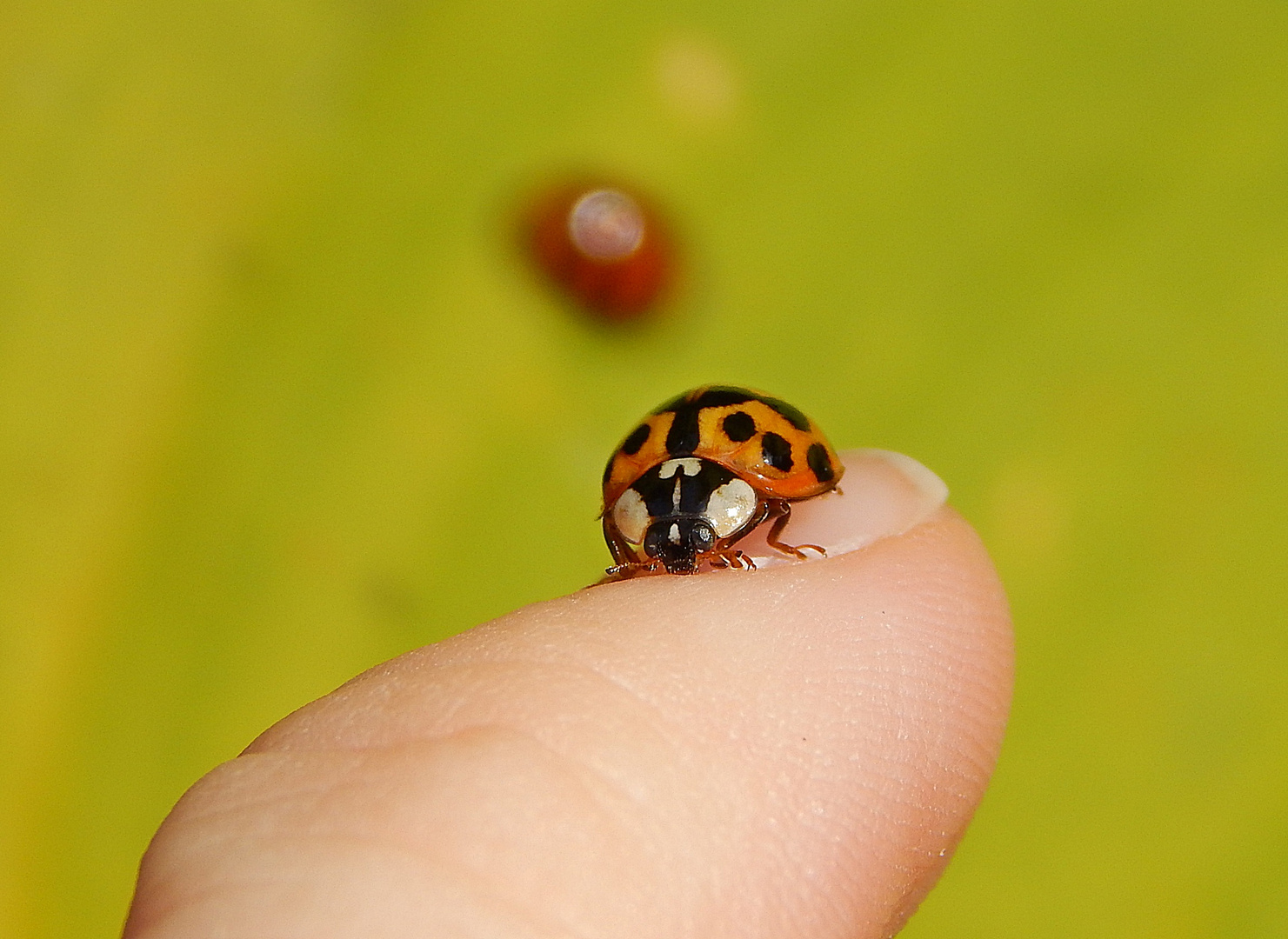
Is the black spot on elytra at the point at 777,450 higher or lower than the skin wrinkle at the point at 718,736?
higher

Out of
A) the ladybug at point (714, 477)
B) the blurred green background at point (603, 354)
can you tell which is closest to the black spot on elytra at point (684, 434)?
the ladybug at point (714, 477)

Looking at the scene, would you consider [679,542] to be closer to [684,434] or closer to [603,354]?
[684,434]

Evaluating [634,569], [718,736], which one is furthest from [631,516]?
[718,736]

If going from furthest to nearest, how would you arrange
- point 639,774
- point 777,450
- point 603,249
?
point 603,249, point 777,450, point 639,774

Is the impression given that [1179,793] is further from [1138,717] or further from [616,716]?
[616,716]

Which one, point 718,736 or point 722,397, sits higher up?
point 722,397

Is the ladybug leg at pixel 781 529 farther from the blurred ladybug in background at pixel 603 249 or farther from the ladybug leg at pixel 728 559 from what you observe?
the blurred ladybug in background at pixel 603 249

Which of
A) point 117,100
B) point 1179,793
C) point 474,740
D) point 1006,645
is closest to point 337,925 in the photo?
point 474,740

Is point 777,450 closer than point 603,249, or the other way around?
point 777,450
